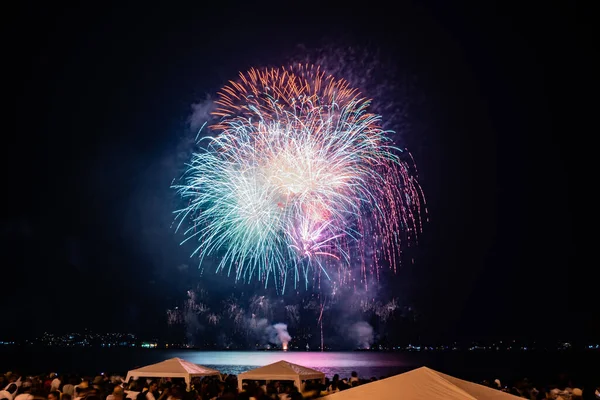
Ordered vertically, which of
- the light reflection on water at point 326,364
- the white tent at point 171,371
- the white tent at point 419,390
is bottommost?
the white tent at point 419,390

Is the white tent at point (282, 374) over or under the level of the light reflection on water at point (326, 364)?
under

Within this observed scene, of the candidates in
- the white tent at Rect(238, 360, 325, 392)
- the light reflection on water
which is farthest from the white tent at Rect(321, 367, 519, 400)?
the light reflection on water

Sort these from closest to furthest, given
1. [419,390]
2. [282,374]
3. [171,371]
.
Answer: [419,390] < [282,374] < [171,371]

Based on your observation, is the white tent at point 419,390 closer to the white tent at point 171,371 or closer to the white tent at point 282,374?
the white tent at point 282,374

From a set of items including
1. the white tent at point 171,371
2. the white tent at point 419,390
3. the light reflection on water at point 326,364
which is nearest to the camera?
the white tent at point 419,390

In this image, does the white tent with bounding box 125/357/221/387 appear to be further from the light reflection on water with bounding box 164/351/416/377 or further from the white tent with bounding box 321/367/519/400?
the light reflection on water with bounding box 164/351/416/377

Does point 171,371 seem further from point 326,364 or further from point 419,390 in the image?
point 326,364

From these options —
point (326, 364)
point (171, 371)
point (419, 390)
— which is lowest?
point (419, 390)

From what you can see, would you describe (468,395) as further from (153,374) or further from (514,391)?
(153,374)

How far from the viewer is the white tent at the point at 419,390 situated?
22.7ft

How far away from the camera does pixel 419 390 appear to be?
702cm

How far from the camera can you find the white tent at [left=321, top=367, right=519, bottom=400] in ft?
22.7

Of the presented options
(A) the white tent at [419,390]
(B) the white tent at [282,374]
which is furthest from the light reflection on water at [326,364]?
(A) the white tent at [419,390]

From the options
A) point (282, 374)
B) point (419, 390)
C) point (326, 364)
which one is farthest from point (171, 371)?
point (326, 364)
